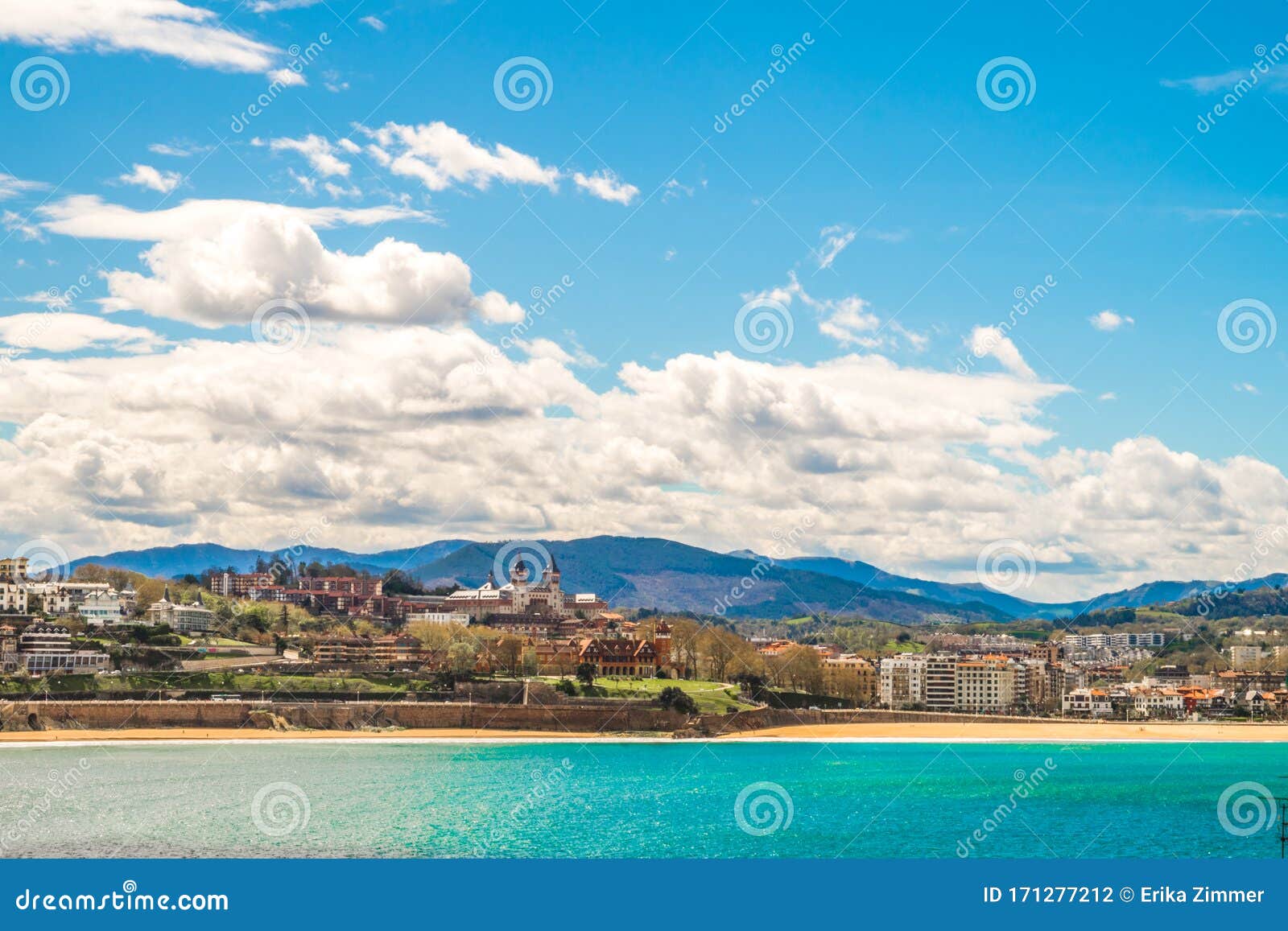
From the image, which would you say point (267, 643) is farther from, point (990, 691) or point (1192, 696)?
point (1192, 696)

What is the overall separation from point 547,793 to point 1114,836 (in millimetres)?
16802

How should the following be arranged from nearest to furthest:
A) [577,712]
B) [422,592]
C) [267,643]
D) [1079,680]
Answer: [577,712]
[267,643]
[1079,680]
[422,592]

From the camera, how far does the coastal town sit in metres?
77.1

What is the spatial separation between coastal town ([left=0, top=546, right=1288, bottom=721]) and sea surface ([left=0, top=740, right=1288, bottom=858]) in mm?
16714

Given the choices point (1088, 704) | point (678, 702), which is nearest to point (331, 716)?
Answer: point (678, 702)

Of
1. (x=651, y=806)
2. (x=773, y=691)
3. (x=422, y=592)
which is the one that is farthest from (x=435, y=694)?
(x=422, y=592)

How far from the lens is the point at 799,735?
7381 centimetres

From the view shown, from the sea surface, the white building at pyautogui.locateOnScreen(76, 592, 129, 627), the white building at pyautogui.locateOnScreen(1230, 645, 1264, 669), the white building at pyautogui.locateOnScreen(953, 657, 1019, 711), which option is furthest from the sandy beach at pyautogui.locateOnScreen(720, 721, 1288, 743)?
the white building at pyautogui.locateOnScreen(76, 592, 129, 627)

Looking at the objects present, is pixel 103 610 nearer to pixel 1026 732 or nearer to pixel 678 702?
pixel 678 702

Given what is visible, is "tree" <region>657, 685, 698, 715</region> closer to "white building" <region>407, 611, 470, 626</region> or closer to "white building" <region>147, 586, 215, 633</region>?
"white building" <region>147, 586, 215, 633</region>

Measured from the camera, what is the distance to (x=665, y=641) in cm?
9831

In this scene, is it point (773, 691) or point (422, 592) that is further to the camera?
point (422, 592)

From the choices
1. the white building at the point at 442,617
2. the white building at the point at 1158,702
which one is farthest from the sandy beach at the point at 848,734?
the white building at the point at 442,617

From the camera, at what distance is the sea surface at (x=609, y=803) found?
31.2 m
